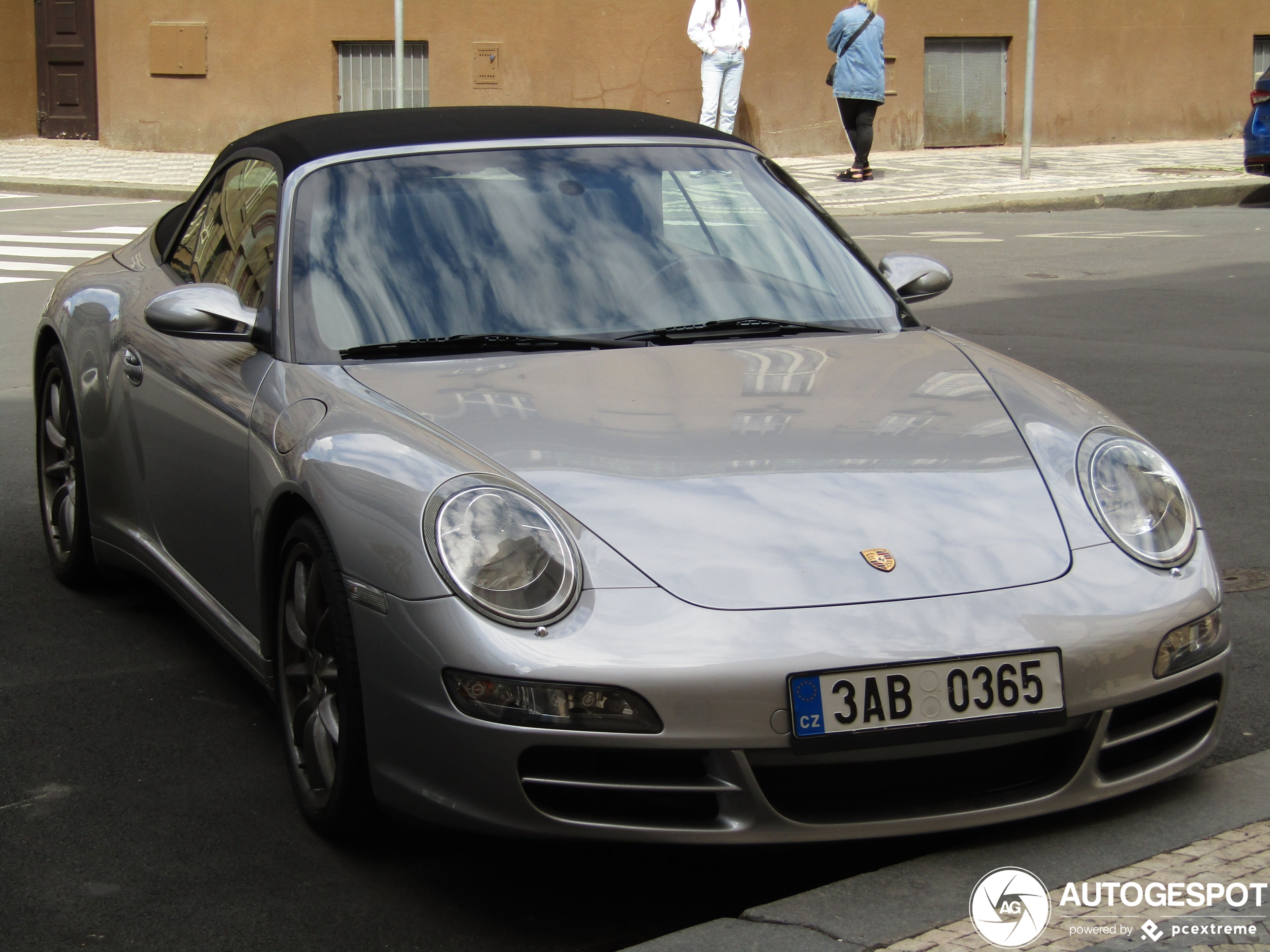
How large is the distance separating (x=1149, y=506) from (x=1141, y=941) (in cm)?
102

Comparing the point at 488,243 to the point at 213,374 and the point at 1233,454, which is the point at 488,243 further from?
the point at 1233,454

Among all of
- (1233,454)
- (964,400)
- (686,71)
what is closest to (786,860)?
(964,400)

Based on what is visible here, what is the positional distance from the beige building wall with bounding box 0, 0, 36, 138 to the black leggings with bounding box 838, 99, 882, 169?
13444mm

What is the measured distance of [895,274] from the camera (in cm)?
462

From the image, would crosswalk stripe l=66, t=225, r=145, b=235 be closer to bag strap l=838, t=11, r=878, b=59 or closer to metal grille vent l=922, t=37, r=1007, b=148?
bag strap l=838, t=11, r=878, b=59

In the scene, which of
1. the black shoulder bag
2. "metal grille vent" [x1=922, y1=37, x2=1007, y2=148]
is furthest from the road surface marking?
"metal grille vent" [x1=922, y1=37, x2=1007, y2=148]


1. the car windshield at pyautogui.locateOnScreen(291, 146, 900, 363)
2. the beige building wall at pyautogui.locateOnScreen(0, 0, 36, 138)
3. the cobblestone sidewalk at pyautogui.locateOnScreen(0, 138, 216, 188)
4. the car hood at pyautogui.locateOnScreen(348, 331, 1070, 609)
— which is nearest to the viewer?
the car hood at pyautogui.locateOnScreen(348, 331, 1070, 609)

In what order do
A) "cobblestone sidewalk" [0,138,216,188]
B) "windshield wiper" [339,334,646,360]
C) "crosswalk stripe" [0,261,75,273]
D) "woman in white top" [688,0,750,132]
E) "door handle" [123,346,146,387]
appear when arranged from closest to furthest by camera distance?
"windshield wiper" [339,334,646,360] → "door handle" [123,346,146,387] → "crosswalk stripe" [0,261,75,273] → "woman in white top" [688,0,750,132] → "cobblestone sidewalk" [0,138,216,188]

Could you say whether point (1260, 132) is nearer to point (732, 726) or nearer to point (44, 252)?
point (44, 252)

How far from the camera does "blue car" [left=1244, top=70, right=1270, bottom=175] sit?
16.7 m

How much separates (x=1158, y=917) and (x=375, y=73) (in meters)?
21.1

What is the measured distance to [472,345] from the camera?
379 cm

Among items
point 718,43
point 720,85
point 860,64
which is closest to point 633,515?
point 860,64

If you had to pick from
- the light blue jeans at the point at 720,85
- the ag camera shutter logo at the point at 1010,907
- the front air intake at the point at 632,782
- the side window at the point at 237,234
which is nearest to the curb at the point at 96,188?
the light blue jeans at the point at 720,85
